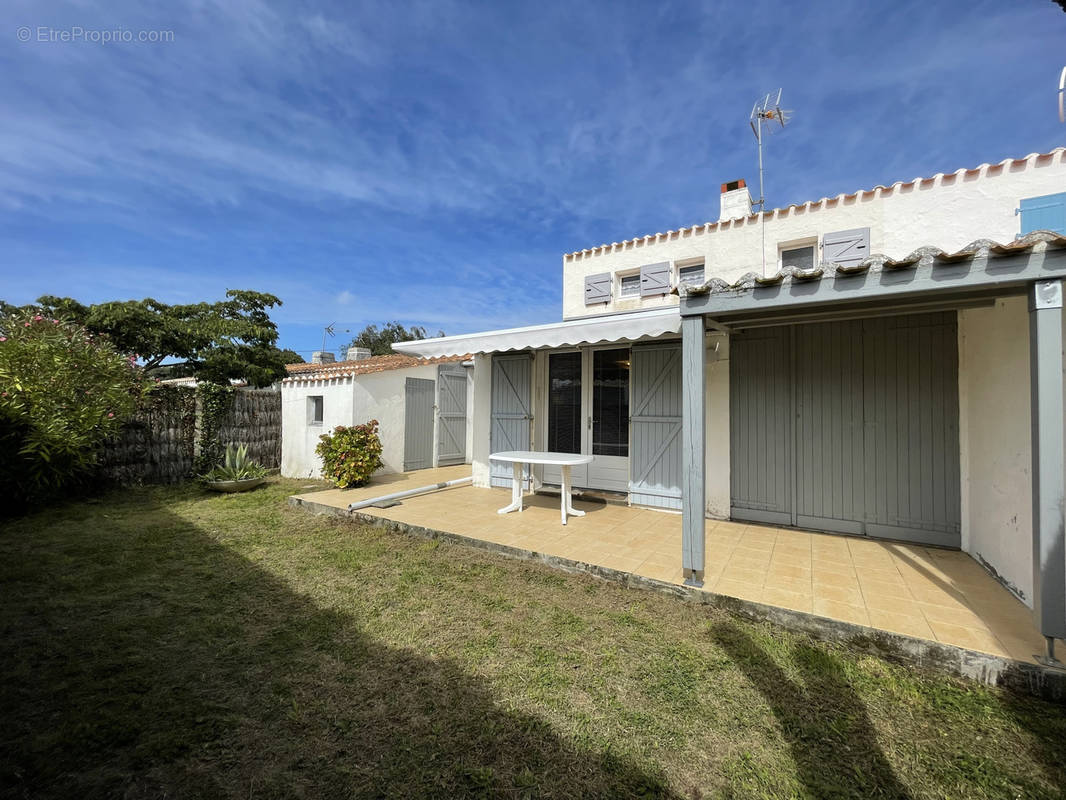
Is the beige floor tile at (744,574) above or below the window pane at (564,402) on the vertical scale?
below

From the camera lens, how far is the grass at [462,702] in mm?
2635

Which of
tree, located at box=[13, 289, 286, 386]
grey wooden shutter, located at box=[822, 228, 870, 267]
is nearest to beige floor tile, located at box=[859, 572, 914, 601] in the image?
grey wooden shutter, located at box=[822, 228, 870, 267]

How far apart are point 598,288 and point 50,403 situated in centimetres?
1415

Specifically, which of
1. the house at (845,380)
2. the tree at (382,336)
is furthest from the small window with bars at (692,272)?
the tree at (382,336)

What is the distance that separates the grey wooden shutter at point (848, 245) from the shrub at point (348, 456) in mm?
13088

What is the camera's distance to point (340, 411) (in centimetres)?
1268

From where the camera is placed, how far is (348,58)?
998 cm

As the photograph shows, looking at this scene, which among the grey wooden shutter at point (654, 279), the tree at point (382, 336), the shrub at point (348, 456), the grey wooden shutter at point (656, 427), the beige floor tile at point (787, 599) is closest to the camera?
the beige floor tile at point (787, 599)

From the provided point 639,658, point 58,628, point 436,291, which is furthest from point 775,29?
point 436,291

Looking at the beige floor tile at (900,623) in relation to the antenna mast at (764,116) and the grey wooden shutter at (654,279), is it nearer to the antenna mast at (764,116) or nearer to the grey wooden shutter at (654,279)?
the grey wooden shutter at (654,279)

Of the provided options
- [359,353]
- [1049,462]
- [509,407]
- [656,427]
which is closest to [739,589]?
[1049,462]

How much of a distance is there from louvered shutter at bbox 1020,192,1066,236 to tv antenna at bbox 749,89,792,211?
5.98m

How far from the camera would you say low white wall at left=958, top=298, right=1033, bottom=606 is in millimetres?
4484

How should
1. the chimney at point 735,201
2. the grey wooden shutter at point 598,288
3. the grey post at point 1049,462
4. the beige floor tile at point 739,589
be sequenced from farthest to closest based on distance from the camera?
the grey wooden shutter at point 598,288, the chimney at point 735,201, the beige floor tile at point 739,589, the grey post at point 1049,462
